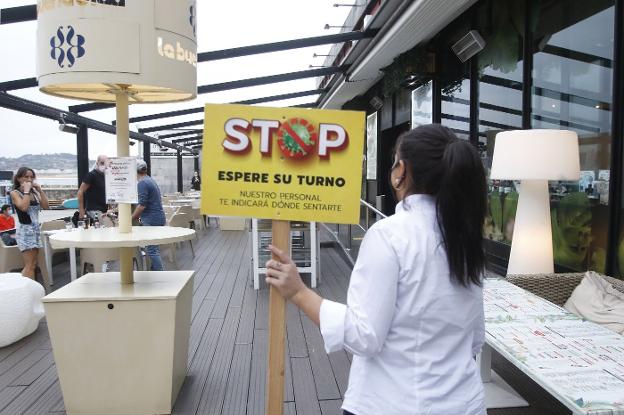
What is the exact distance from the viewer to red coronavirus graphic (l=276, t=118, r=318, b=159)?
138cm

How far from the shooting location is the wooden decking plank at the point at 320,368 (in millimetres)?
3012

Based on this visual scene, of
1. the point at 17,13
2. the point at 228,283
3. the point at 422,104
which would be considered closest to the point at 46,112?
the point at 17,13

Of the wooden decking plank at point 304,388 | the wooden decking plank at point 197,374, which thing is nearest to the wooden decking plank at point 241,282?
the wooden decking plank at point 197,374

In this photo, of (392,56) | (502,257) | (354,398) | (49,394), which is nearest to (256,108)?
(354,398)

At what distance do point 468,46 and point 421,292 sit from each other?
5550 mm

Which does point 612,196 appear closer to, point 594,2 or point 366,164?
point 594,2

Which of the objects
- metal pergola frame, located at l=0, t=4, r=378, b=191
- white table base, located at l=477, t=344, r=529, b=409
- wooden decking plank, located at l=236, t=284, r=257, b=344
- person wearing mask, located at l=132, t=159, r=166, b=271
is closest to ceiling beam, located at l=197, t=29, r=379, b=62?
metal pergola frame, located at l=0, t=4, r=378, b=191

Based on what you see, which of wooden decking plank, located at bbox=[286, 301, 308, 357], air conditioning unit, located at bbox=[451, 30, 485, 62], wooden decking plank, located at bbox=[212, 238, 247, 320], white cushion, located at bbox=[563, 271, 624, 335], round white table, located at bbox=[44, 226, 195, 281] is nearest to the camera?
round white table, located at bbox=[44, 226, 195, 281]

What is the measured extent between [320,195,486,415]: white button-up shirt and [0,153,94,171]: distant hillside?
21.9 ft

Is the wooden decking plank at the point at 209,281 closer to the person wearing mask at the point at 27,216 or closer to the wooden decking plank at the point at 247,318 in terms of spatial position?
the wooden decking plank at the point at 247,318

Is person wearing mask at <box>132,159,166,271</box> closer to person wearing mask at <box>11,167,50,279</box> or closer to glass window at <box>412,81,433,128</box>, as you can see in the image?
person wearing mask at <box>11,167,50,279</box>

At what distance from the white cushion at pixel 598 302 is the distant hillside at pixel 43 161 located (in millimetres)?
6516

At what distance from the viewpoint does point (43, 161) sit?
764 centimetres

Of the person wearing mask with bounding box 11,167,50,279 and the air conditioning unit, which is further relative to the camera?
the air conditioning unit
